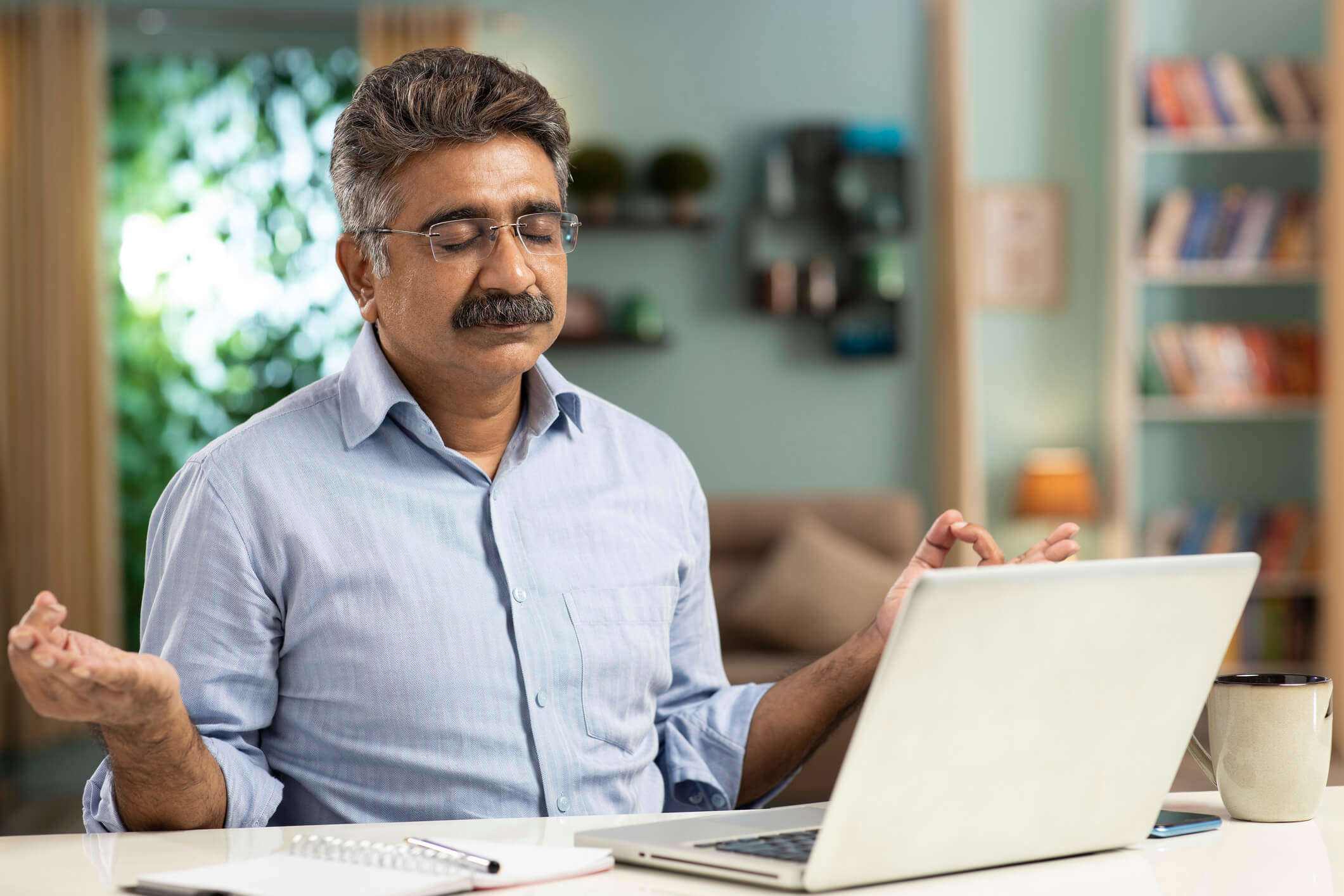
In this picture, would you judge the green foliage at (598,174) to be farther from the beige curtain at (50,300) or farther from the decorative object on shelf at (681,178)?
the beige curtain at (50,300)

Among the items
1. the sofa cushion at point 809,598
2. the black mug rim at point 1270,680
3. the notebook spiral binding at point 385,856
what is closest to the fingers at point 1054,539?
the black mug rim at point 1270,680

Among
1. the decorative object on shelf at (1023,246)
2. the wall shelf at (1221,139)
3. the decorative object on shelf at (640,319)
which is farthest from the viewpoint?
the decorative object on shelf at (1023,246)

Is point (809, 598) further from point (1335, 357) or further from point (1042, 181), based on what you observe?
point (1042, 181)

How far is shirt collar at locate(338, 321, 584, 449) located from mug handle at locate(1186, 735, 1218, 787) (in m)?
0.75

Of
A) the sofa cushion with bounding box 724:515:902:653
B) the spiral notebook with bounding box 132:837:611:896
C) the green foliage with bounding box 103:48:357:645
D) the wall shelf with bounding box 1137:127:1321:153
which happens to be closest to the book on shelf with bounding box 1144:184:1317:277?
the wall shelf with bounding box 1137:127:1321:153

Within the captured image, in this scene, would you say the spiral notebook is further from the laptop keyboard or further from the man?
the man

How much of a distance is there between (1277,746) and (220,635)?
3.03 ft

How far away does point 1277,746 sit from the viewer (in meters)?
1.12

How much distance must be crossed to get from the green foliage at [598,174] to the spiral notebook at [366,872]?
4654 mm

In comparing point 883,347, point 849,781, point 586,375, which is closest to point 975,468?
point 883,347

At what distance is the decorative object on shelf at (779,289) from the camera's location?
220 inches

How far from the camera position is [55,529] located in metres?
5.47

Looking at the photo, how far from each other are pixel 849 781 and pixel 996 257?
5.06m

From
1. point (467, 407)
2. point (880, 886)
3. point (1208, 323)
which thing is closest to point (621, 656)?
point (467, 407)
